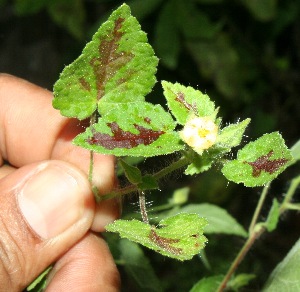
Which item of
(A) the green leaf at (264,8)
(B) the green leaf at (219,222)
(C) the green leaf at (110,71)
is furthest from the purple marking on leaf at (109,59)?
(A) the green leaf at (264,8)

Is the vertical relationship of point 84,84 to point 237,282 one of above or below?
above

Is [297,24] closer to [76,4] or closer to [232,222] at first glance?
[76,4]

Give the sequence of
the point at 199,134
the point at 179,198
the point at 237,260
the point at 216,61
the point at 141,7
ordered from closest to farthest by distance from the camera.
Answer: the point at 199,134
the point at 237,260
the point at 179,198
the point at 141,7
the point at 216,61

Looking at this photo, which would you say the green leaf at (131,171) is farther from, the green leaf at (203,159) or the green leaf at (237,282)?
the green leaf at (237,282)

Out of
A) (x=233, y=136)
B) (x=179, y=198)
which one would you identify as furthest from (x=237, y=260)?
(x=233, y=136)

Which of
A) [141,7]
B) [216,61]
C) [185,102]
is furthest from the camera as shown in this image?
[216,61]

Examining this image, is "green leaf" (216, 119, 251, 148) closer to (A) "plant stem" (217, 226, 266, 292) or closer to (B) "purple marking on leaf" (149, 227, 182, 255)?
(B) "purple marking on leaf" (149, 227, 182, 255)

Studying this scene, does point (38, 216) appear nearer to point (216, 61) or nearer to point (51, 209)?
point (51, 209)
